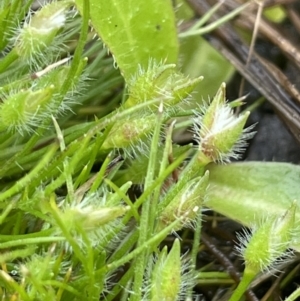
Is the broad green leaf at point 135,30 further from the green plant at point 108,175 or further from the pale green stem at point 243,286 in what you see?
the pale green stem at point 243,286

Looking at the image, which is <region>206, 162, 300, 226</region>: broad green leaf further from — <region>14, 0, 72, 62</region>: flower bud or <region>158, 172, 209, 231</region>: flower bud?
<region>14, 0, 72, 62</region>: flower bud

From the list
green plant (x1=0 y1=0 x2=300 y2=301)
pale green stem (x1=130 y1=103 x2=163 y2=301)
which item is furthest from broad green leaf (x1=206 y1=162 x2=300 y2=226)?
pale green stem (x1=130 y1=103 x2=163 y2=301)

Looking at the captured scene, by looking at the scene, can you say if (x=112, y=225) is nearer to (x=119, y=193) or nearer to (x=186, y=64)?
(x=119, y=193)

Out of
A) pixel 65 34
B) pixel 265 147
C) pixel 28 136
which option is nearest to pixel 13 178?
pixel 28 136

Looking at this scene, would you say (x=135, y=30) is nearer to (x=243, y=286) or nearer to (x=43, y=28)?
(x=43, y=28)

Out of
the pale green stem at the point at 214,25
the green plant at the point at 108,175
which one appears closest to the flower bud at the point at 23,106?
the green plant at the point at 108,175
